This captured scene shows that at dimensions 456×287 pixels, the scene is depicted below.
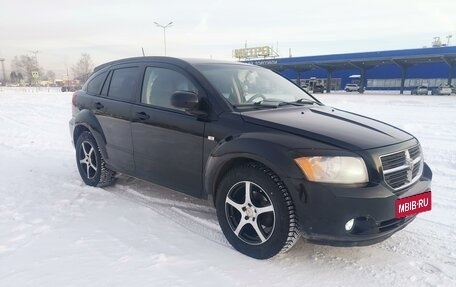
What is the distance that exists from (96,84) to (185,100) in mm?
2371

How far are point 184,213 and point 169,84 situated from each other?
1409 millimetres

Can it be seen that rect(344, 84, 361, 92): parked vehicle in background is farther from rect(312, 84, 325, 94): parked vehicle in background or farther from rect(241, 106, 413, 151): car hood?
rect(241, 106, 413, 151): car hood

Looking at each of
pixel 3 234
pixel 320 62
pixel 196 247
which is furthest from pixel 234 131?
pixel 320 62

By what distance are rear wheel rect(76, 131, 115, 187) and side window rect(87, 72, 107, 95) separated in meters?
0.58

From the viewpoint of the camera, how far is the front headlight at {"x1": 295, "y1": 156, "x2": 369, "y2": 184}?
2812mm

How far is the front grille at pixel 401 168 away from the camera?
116 inches

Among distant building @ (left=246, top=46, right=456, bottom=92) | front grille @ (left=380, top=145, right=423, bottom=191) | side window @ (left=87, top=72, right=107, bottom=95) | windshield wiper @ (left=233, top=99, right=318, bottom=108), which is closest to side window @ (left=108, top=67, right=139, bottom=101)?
side window @ (left=87, top=72, right=107, bottom=95)

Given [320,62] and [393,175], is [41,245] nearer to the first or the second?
[393,175]

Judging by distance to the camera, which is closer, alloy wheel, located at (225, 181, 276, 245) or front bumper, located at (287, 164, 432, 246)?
front bumper, located at (287, 164, 432, 246)

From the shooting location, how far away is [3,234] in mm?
3580

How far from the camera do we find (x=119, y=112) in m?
4.60

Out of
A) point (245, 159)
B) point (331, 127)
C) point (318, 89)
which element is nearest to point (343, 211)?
point (331, 127)

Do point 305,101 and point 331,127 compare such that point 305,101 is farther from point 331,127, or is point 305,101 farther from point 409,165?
point 409,165

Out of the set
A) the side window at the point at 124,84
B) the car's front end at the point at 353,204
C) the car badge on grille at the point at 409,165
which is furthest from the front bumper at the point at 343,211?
the side window at the point at 124,84
